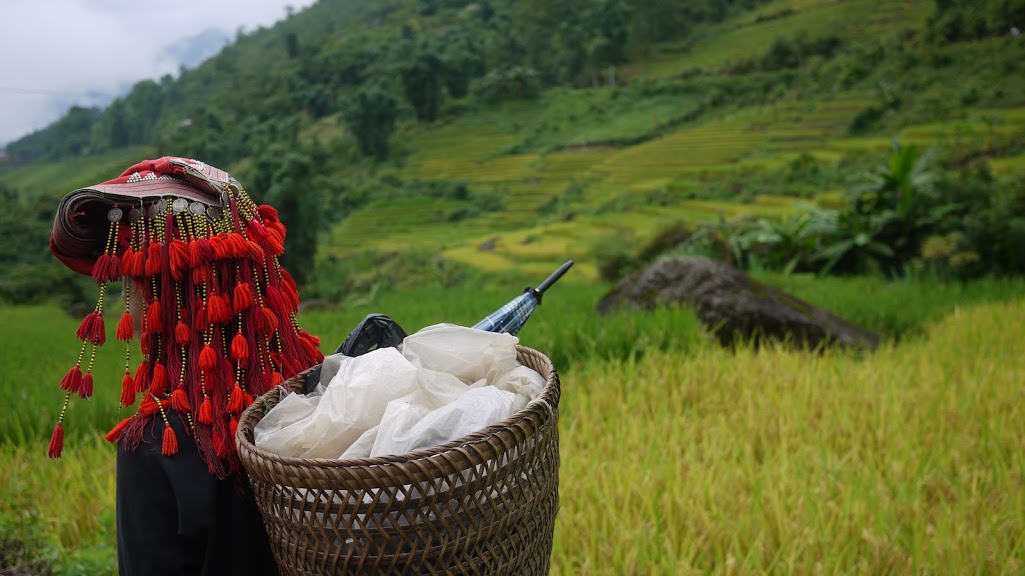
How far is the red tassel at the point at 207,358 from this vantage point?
3.14 ft

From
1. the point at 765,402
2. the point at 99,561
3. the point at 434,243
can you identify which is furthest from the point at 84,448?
the point at 434,243

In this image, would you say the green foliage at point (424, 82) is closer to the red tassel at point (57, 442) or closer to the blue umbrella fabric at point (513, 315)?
the blue umbrella fabric at point (513, 315)

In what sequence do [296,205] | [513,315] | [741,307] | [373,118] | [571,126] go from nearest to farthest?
[513,315]
[741,307]
[296,205]
[571,126]
[373,118]

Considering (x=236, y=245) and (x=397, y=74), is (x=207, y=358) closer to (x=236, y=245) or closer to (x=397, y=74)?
(x=236, y=245)

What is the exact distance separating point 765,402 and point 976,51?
23.0 ft

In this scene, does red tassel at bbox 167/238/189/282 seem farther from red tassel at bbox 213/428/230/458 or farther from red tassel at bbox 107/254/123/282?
red tassel at bbox 213/428/230/458

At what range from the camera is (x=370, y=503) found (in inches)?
27.8

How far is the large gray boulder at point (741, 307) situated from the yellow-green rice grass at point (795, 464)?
32 centimetres

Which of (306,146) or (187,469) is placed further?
(306,146)

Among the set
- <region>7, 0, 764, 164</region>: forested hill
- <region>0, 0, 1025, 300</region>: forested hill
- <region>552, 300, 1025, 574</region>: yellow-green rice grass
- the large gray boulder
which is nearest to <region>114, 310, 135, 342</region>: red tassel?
<region>552, 300, 1025, 574</region>: yellow-green rice grass

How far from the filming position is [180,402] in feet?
3.19

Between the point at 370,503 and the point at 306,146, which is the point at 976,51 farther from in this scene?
the point at 306,146

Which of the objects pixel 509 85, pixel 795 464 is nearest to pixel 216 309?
pixel 795 464

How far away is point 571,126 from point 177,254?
34.5ft
